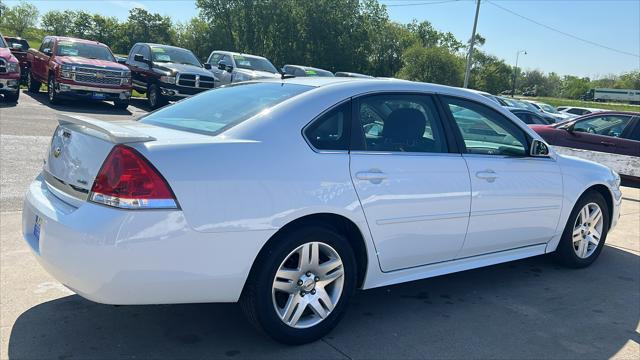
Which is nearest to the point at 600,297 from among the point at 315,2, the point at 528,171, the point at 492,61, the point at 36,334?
the point at 528,171

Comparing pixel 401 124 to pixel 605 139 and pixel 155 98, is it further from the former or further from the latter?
pixel 155 98

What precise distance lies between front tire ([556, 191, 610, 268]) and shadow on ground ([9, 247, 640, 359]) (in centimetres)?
49

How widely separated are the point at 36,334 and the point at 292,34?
197 ft

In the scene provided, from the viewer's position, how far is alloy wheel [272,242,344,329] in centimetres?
339

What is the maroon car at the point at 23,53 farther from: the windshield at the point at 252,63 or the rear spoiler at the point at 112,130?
the rear spoiler at the point at 112,130

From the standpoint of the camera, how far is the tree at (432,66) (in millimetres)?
60438

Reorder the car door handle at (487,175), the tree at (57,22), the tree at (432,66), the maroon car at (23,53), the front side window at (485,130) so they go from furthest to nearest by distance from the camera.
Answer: the tree at (57,22) < the tree at (432,66) < the maroon car at (23,53) < the front side window at (485,130) < the car door handle at (487,175)

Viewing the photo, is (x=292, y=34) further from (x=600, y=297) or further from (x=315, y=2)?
(x=600, y=297)

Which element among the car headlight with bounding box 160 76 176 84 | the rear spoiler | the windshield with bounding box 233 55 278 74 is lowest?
Result: the rear spoiler

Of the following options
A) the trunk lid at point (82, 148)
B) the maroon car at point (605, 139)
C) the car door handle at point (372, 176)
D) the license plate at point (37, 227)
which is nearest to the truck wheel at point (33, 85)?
the maroon car at point (605, 139)

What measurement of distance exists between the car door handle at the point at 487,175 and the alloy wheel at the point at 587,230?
1.45 meters

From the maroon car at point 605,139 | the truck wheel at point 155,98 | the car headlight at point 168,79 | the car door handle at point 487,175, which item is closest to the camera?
the car door handle at point 487,175

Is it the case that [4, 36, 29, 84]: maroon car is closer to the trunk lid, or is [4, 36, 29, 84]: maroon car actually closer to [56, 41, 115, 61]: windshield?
[56, 41, 115, 61]: windshield

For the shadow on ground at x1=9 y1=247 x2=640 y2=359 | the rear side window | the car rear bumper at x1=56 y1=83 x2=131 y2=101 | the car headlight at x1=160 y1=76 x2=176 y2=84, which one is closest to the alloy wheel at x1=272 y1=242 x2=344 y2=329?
the shadow on ground at x1=9 y1=247 x2=640 y2=359
